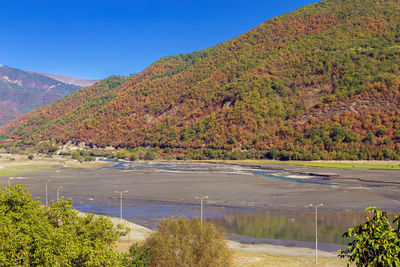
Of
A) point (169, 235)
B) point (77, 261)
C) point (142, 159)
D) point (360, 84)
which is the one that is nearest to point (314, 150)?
point (360, 84)

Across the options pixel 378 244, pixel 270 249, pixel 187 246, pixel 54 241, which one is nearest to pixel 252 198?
pixel 270 249

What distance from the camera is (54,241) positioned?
2053 centimetres

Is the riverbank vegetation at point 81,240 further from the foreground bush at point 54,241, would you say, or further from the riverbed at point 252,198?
the riverbed at point 252,198

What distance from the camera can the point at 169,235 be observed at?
3098 cm

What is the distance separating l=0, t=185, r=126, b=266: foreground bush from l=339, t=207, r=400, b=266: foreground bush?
13.0 metres

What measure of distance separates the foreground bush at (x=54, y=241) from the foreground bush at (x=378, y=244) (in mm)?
12984

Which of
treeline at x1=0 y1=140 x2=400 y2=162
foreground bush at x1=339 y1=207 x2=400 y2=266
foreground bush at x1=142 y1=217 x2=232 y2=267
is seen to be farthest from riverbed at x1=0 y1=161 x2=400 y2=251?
treeline at x1=0 y1=140 x2=400 y2=162

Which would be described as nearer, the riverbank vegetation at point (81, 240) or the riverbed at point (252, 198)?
the riverbank vegetation at point (81, 240)

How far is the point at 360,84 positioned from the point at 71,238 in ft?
657

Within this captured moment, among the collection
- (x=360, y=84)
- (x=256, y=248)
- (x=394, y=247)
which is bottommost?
(x=256, y=248)

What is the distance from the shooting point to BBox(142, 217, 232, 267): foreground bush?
28703 mm

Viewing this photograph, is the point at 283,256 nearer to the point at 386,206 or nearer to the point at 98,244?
the point at 98,244

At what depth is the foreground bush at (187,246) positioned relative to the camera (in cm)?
2870

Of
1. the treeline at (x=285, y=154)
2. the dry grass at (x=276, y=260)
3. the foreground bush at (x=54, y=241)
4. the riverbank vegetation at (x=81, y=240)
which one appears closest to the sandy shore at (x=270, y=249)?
the dry grass at (x=276, y=260)
